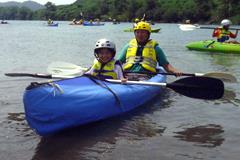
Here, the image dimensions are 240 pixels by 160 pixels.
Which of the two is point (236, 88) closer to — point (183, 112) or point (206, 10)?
point (183, 112)

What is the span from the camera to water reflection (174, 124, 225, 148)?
570 cm

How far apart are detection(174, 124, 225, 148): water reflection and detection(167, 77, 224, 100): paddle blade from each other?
49cm

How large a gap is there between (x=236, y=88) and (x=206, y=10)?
80696 millimetres

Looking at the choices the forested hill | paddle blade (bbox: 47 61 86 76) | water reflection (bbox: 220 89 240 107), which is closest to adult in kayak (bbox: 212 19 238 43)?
water reflection (bbox: 220 89 240 107)

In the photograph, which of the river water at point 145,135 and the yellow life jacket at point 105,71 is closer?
the river water at point 145,135

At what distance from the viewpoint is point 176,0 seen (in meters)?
102

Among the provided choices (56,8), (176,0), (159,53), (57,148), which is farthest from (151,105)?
(56,8)

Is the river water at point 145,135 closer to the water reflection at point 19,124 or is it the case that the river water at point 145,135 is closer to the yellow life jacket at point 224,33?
the water reflection at point 19,124

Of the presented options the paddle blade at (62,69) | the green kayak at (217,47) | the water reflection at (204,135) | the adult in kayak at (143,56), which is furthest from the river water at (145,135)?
the green kayak at (217,47)

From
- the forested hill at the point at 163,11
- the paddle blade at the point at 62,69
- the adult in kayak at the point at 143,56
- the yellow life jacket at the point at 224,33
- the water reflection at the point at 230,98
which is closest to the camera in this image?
the paddle blade at the point at 62,69

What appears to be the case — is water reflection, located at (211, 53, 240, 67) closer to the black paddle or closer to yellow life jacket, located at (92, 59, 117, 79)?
the black paddle

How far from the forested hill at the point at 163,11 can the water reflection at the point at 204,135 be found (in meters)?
66.1

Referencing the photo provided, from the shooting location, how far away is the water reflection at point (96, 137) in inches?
202

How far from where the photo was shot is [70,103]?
5.23 metres
